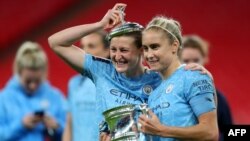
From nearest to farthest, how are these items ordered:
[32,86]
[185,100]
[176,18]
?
[185,100] → [32,86] → [176,18]

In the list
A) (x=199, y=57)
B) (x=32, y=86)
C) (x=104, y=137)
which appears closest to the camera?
(x=104, y=137)

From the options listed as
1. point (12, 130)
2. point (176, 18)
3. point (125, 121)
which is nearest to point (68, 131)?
point (12, 130)

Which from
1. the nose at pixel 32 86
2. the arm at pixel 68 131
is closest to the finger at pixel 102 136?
the arm at pixel 68 131

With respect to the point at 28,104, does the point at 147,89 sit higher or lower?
lower

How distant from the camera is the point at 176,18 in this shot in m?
7.60

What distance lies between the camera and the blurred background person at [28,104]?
18.5 ft

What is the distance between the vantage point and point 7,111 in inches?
225

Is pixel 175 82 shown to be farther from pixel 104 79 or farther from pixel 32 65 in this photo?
pixel 32 65

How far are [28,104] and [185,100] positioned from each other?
2.30 meters

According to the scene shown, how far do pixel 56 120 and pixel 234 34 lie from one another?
2.39m

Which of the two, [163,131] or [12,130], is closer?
[163,131]

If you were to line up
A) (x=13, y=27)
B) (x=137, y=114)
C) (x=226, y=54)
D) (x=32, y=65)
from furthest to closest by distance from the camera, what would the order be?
1. (x=13, y=27)
2. (x=226, y=54)
3. (x=32, y=65)
4. (x=137, y=114)

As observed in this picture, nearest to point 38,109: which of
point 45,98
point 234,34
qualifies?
point 45,98

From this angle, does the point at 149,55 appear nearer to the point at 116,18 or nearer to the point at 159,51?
the point at 159,51
